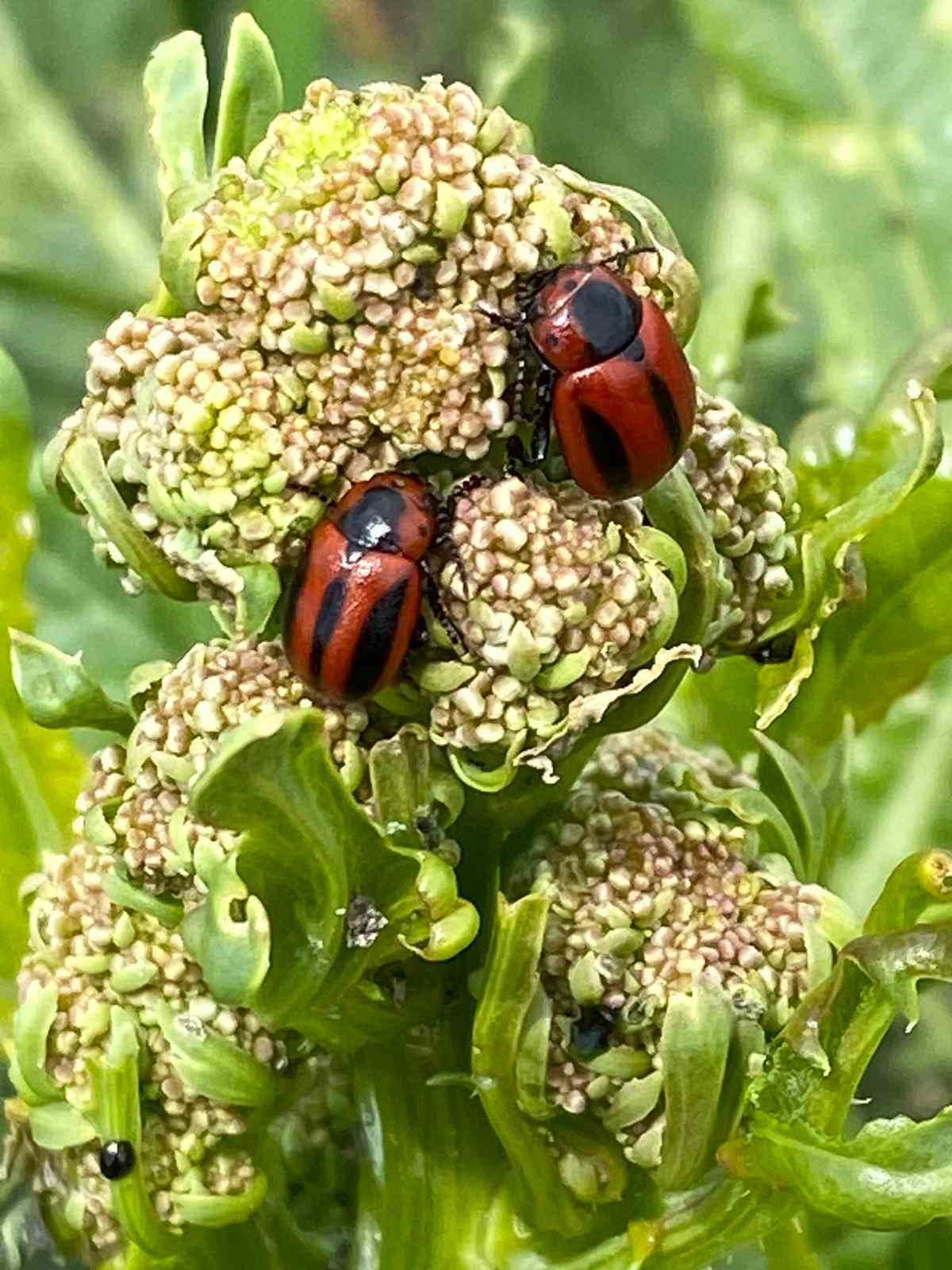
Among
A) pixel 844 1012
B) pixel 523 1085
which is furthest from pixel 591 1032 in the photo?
pixel 844 1012

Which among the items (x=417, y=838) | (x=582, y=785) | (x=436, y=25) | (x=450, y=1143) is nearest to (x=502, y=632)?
(x=417, y=838)

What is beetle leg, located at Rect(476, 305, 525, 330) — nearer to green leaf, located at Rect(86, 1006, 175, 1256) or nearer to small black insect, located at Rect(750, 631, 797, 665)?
small black insect, located at Rect(750, 631, 797, 665)

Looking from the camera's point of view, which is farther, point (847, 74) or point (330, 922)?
point (847, 74)

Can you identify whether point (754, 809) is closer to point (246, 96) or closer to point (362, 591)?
point (362, 591)

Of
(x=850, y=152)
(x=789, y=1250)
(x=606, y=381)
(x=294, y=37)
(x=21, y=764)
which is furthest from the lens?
(x=850, y=152)

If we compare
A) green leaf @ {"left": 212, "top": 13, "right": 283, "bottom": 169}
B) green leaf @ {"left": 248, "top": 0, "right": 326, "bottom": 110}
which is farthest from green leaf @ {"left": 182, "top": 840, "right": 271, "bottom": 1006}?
green leaf @ {"left": 248, "top": 0, "right": 326, "bottom": 110}

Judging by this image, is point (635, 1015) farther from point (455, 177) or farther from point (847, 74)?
point (847, 74)

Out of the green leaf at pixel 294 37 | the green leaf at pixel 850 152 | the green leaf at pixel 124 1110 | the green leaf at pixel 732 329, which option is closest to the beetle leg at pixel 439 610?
the green leaf at pixel 124 1110
